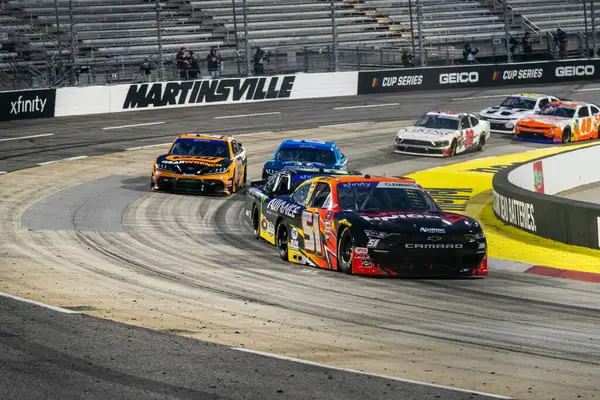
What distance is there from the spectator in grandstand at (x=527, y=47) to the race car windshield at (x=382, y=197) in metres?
33.5

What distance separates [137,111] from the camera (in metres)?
38.7

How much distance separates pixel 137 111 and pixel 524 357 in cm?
3053

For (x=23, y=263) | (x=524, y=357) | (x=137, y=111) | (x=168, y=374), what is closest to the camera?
(x=168, y=374)

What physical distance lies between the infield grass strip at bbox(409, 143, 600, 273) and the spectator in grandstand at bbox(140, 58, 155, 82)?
13.5 meters

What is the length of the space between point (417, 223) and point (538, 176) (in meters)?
10.8

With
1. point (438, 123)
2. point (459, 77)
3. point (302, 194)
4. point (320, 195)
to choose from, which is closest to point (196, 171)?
point (302, 194)

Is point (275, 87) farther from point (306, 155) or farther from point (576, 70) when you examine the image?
point (306, 155)

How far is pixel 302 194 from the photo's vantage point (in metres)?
15.9

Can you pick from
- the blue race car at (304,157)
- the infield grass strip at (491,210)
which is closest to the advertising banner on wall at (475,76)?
the infield grass strip at (491,210)

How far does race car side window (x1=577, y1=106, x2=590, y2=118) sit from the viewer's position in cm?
3500

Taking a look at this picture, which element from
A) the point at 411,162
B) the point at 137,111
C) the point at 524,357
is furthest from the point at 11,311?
the point at 137,111

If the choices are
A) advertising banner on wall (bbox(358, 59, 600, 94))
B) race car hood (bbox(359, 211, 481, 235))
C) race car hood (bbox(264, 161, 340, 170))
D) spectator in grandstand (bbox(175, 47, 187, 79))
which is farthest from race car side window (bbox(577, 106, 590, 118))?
race car hood (bbox(359, 211, 481, 235))

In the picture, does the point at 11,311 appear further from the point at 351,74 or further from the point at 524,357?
the point at 351,74

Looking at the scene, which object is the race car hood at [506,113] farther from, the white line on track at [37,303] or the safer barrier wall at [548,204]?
the white line on track at [37,303]
